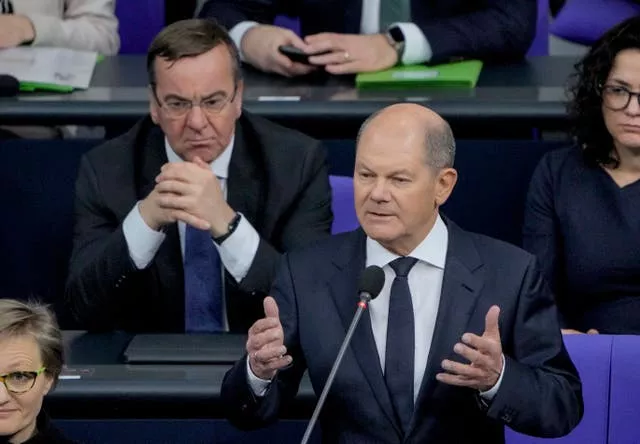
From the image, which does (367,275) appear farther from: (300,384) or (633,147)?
(633,147)

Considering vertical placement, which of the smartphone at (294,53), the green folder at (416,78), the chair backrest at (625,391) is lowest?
the chair backrest at (625,391)

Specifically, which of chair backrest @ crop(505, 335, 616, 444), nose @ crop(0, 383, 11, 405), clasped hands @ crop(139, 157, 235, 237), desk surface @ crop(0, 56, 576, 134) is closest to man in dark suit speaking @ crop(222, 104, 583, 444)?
chair backrest @ crop(505, 335, 616, 444)

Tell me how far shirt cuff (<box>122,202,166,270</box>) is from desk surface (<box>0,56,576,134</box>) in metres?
0.70

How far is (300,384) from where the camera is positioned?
281 centimetres

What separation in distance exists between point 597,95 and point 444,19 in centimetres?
75

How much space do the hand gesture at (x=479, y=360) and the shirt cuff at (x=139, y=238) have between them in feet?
3.11

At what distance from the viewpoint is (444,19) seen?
13.4 ft

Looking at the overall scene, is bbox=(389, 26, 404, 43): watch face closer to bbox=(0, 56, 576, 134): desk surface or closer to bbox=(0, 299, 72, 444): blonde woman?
bbox=(0, 56, 576, 134): desk surface

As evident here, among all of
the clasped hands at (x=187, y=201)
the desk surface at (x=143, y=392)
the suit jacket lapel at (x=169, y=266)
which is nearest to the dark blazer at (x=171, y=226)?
the suit jacket lapel at (x=169, y=266)

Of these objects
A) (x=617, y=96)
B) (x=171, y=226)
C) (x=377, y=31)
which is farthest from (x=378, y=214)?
(x=377, y=31)

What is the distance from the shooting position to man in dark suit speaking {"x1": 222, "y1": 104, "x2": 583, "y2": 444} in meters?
2.43

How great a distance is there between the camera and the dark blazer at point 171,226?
3.16 metres

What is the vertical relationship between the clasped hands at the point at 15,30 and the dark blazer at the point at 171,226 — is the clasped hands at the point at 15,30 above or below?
above

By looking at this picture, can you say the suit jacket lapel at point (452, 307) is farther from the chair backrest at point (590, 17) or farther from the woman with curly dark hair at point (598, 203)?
the chair backrest at point (590, 17)
